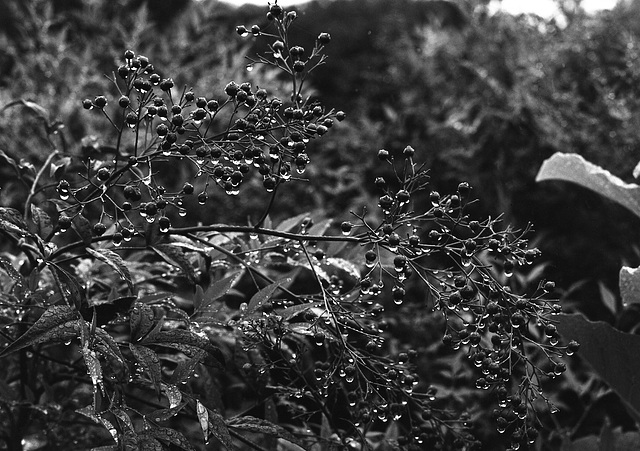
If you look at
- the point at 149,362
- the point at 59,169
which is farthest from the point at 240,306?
the point at 59,169

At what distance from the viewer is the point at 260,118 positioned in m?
1.50

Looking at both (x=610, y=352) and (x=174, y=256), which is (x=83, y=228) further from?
(x=610, y=352)

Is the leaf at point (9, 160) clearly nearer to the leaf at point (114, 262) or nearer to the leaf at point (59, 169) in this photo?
the leaf at point (59, 169)

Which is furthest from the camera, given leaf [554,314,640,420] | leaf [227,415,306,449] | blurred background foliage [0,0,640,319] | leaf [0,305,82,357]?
blurred background foliage [0,0,640,319]

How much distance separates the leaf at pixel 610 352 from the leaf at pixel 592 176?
45cm

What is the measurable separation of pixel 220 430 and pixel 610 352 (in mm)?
1233

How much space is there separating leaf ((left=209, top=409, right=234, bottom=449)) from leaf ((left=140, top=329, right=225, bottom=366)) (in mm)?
112

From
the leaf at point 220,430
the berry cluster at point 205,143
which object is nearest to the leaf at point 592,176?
the berry cluster at point 205,143

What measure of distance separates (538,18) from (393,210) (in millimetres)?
3364

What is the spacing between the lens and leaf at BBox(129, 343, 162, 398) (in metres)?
1.34

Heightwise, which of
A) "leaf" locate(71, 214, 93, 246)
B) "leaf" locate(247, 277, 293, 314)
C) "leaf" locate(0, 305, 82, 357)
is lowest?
"leaf" locate(247, 277, 293, 314)

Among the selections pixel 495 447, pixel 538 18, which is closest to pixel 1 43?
pixel 538 18

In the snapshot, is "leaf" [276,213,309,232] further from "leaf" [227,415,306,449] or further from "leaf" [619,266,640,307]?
"leaf" [619,266,640,307]

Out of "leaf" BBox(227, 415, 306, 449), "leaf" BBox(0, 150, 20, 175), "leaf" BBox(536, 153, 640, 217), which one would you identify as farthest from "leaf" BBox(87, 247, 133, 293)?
"leaf" BBox(536, 153, 640, 217)
